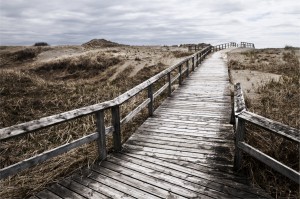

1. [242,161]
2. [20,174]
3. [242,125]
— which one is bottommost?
[20,174]

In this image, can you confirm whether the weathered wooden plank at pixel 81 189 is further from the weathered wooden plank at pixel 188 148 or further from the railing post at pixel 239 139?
the railing post at pixel 239 139

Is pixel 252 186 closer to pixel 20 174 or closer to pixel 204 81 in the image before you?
pixel 20 174

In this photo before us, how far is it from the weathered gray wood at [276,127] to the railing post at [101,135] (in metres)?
2.31

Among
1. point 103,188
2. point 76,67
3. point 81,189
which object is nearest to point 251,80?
point 103,188

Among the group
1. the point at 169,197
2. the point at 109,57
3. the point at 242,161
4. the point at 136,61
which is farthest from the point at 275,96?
the point at 109,57

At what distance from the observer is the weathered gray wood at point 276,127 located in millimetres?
3377

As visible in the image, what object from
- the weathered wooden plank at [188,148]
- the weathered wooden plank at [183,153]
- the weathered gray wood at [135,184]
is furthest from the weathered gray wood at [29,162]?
the weathered wooden plank at [188,148]

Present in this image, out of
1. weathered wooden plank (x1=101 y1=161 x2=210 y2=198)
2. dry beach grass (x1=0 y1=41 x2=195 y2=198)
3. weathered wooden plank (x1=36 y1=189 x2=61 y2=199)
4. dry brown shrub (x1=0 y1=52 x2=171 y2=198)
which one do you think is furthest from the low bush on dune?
weathered wooden plank (x1=36 y1=189 x2=61 y2=199)

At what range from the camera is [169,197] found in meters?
3.86

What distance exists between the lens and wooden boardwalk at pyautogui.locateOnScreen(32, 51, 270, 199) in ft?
13.2

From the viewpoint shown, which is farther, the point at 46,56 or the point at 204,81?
the point at 46,56

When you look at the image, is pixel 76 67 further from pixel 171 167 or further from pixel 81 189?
pixel 81 189

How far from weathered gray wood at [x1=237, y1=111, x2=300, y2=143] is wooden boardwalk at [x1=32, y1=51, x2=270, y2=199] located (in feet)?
3.17

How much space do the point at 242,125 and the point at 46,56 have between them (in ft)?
102
